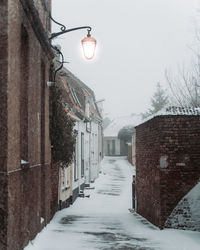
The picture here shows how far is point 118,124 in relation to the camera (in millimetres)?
74375

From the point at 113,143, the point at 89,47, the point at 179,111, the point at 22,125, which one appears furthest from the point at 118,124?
the point at 22,125

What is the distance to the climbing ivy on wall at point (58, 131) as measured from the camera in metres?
13.1

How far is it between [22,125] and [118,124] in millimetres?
66134

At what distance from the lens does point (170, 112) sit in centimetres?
1096

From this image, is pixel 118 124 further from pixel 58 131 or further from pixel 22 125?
pixel 22 125

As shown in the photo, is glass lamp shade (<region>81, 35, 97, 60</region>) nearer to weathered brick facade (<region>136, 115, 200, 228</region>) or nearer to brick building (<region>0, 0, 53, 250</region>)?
brick building (<region>0, 0, 53, 250</region>)

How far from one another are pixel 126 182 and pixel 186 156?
21.7m

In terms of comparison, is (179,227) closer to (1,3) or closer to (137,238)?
(137,238)

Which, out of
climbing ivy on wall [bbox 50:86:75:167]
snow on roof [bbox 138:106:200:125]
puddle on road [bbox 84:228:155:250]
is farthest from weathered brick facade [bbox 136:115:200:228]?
climbing ivy on wall [bbox 50:86:75:167]

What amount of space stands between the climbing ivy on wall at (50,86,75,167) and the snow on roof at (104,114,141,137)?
53711mm

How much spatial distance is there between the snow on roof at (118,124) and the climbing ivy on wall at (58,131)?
5371 centimetres

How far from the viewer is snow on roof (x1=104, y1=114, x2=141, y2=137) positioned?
70.0 m

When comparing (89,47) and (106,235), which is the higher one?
(89,47)

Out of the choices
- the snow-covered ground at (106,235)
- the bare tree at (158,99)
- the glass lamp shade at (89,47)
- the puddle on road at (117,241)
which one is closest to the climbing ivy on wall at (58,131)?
the snow-covered ground at (106,235)
